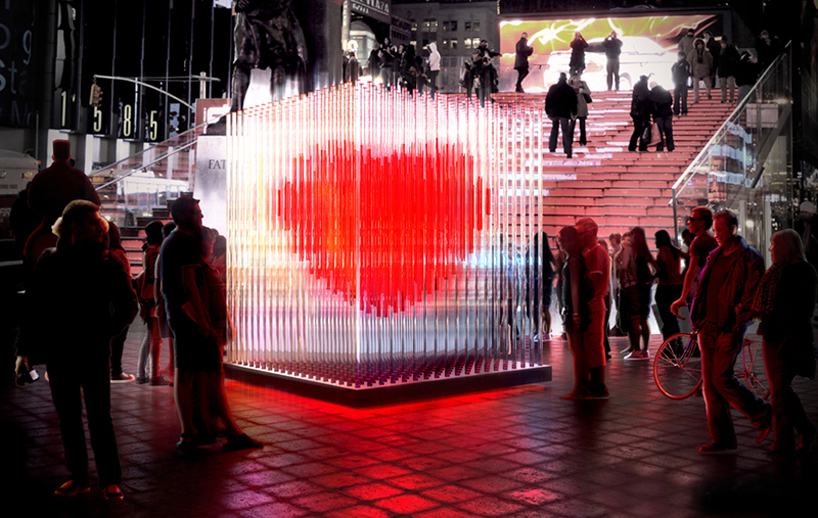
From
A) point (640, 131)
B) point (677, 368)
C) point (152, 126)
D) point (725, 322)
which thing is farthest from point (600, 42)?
point (725, 322)

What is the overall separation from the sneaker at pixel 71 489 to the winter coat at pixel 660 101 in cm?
1768

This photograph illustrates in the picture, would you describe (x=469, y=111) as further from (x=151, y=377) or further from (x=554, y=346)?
(x=554, y=346)

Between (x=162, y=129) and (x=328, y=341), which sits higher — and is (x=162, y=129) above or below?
above

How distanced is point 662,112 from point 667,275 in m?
10.0

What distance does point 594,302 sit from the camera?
9102 mm

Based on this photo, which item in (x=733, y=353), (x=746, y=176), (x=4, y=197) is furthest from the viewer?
(x=4, y=197)

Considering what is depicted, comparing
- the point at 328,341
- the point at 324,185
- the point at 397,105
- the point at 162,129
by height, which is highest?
the point at 162,129

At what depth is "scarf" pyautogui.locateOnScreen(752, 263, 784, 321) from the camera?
6.64 metres

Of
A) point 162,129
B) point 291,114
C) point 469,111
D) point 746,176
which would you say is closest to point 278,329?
point 291,114

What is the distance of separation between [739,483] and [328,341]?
4.27 m

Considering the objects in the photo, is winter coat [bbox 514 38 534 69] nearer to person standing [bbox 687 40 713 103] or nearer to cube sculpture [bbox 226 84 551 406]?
person standing [bbox 687 40 713 103]

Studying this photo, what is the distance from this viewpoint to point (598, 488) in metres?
5.73

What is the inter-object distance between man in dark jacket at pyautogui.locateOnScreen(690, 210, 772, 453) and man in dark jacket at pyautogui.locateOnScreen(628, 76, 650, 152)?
14648 mm

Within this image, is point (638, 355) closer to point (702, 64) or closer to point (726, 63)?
point (726, 63)
